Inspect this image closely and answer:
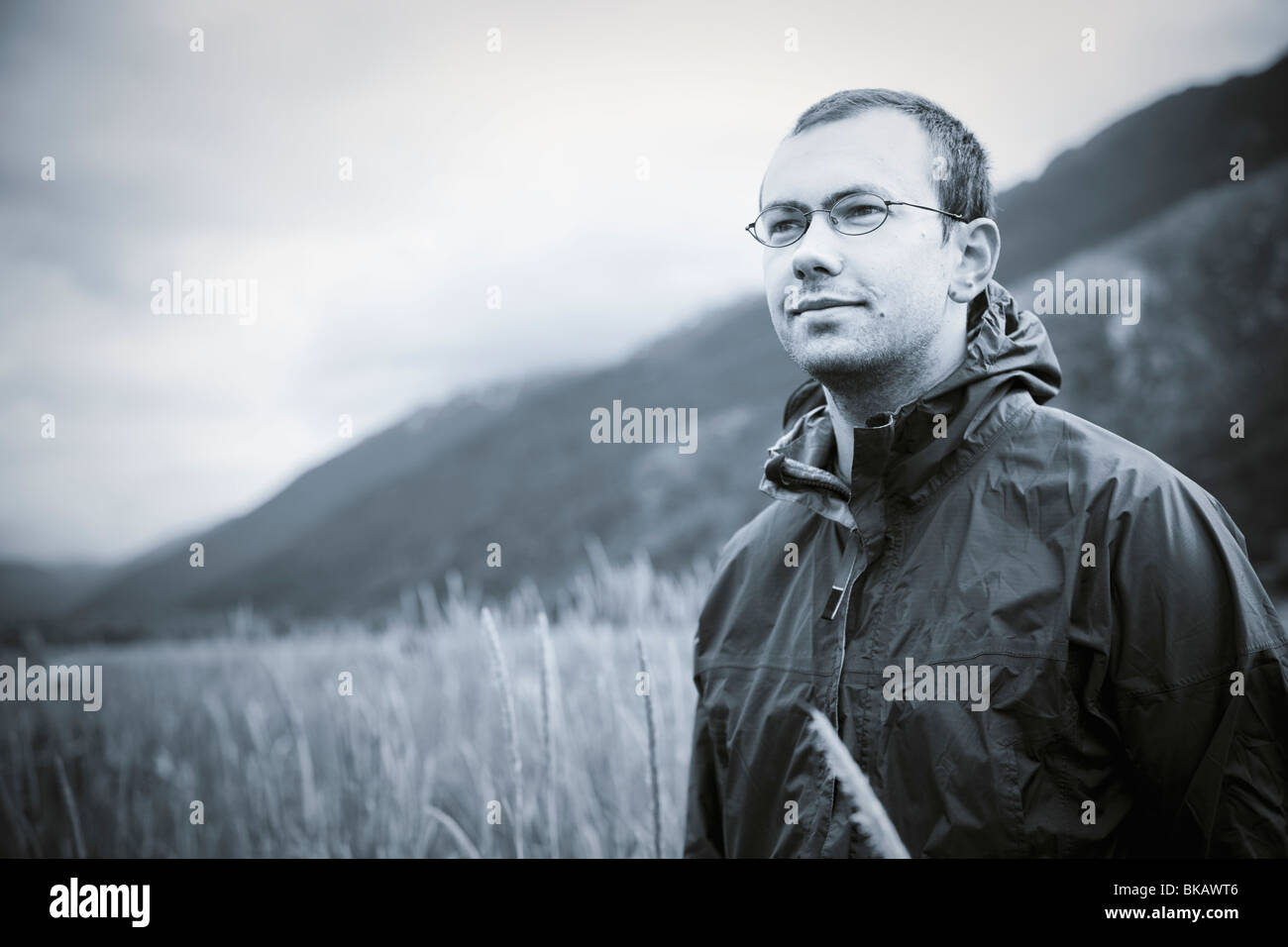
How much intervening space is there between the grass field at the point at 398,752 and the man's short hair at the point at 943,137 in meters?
0.85

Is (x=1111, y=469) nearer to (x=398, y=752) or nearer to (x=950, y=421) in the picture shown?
(x=950, y=421)

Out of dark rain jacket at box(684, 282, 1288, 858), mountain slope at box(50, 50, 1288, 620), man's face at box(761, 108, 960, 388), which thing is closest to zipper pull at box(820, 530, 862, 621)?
dark rain jacket at box(684, 282, 1288, 858)

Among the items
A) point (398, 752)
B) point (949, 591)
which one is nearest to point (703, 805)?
point (949, 591)

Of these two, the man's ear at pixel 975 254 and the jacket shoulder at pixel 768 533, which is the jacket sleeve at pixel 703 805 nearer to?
the jacket shoulder at pixel 768 533

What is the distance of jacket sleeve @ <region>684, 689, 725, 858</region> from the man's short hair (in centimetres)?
88

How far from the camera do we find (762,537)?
151 centimetres

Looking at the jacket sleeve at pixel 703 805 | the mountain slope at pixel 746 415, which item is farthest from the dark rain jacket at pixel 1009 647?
the mountain slope at pixel 746 415

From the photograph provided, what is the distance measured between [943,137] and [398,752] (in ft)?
6.91

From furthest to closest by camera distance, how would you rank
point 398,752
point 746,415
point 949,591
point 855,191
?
point 746,415, point 398,752, point 855,191, point 949,591

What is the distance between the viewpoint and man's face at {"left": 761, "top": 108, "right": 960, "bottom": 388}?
126 cm

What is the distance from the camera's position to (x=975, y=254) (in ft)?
4.49

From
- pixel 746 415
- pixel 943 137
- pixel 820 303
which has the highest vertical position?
pixel 746 415

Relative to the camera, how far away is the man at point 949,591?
3.38ft
